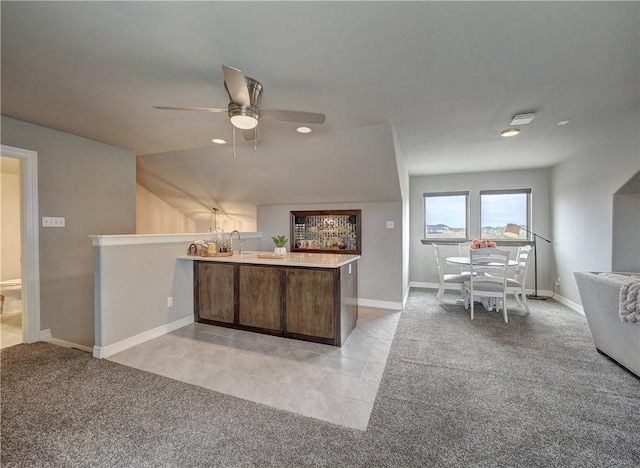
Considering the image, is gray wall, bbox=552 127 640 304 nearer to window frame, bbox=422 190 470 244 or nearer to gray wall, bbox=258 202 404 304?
window frame, bbox=422 190 470 244

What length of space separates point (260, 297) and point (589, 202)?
15.4 ft

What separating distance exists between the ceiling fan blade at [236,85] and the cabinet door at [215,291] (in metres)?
2.08

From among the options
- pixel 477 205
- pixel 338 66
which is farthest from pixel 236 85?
pixel 477 205

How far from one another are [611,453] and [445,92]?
8.47 feet

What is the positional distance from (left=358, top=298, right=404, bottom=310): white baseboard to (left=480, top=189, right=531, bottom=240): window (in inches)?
98.7

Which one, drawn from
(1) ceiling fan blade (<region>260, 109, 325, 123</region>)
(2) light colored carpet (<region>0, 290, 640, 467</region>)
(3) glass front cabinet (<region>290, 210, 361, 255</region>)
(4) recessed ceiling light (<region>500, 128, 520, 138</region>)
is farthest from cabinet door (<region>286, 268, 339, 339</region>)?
(4) recessed ceiling light (<region>500, 128, 520, 138</region>)

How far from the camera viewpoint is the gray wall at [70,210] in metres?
3.07

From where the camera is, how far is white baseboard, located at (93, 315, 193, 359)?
2.67m

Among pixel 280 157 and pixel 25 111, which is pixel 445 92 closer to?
pixel 280 157

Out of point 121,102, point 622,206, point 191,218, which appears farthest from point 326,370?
point 191,218

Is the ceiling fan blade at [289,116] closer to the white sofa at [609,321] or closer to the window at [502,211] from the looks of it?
the white sofa at [609,321]

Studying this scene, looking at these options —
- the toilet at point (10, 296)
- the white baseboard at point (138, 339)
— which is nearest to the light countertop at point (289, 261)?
the white baseboard at point (138, 339)

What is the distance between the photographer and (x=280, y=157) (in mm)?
3816

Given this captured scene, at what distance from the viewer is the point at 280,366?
2.50 m
